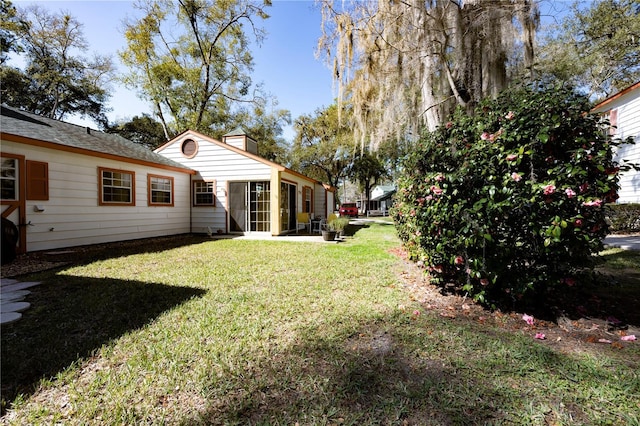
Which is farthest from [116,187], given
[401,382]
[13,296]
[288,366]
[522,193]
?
[522,193]

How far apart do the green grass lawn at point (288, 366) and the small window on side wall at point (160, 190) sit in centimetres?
653

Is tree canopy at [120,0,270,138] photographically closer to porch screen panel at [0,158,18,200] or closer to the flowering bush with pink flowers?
porch screen panel at [0,158,18,200]

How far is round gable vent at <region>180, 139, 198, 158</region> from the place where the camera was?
1102 centimetres

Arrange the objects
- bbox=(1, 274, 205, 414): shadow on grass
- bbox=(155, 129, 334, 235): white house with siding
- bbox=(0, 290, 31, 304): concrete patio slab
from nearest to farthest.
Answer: bbox=(1, 274, 205, 414): shadow on grass, bbox=(0, 290, 31, 304): concrete patio slab, bbox=(155, 129, 334, 235): white house with siding

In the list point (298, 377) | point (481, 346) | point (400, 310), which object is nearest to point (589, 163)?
point (481, 346)

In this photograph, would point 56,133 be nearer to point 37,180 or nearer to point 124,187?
point 37,180

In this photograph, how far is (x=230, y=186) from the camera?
1080cm

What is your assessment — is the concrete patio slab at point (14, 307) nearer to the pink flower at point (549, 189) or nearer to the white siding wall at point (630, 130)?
the pink flower at point (549, 189)

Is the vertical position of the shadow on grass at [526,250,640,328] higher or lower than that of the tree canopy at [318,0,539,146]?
lower

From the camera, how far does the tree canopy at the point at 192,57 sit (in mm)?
17297

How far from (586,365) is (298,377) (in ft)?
7.32

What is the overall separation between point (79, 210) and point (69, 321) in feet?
19.8

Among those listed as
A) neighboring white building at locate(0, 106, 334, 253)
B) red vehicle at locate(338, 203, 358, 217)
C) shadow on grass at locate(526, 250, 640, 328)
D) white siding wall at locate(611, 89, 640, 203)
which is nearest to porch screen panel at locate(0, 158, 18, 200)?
neighboring white building at locate(0, 106, 334, 253)

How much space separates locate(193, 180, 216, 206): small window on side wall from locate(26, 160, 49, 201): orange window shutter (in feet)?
16.0
